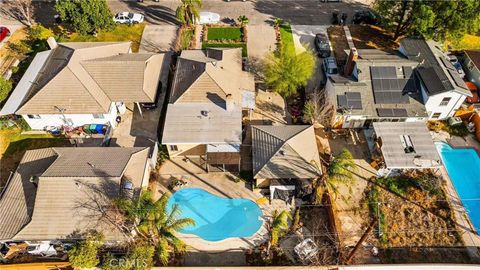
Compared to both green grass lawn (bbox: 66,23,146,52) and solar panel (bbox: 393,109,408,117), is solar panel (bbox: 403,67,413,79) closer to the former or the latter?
solar panel (bbox: 393,109,408,117)

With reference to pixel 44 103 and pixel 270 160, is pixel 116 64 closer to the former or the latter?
pixel 44 103

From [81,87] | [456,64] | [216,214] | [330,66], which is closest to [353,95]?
[330,66]

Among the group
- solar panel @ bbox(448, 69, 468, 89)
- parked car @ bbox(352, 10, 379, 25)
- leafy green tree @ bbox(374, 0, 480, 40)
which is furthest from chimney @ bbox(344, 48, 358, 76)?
parked car @ bbox(352, 10, 379, 25)

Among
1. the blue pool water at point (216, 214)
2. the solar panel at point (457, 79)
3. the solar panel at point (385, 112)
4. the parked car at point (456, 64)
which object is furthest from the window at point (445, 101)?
the blue pool water at point (216, 214)

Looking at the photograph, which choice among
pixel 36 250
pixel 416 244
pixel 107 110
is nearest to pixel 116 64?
pixel 107 110

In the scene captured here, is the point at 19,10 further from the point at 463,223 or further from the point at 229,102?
the point at 463,223

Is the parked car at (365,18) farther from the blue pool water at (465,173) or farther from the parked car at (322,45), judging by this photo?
the blue pool water at (465,173)

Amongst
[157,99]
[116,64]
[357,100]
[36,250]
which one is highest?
[357,100]
